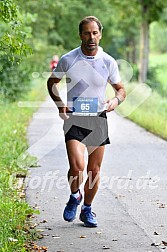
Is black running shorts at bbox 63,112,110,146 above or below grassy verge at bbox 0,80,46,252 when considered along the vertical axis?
above

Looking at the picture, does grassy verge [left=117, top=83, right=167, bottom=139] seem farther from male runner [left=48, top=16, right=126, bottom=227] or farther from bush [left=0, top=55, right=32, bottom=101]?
male runner [left=48, top=16, right=126, bottom=227]

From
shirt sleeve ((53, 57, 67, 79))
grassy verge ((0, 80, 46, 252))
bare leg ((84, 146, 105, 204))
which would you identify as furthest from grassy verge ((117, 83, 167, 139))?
shirt sleeve ((53, 57, 67, 79))

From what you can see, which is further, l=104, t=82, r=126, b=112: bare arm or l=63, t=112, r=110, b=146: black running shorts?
l=63, t=112, r=110, b=146: black running shorts

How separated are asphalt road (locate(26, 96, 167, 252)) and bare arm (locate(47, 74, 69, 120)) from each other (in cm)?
122

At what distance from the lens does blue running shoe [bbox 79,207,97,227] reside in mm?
7637

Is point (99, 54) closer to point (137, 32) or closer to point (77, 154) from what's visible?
point (77, 154)

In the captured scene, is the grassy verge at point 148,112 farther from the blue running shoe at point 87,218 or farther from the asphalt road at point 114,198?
the blue running shoe at point 87,218

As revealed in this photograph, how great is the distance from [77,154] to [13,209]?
3.50ft

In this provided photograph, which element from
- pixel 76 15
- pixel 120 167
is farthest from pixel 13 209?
pixel 76 15

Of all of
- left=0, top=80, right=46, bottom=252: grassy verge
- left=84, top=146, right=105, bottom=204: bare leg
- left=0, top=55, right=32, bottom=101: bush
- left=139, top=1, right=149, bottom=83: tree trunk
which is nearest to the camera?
left=0, top=80, right=46, bottom=252: grassy verge

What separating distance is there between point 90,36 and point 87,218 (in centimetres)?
193

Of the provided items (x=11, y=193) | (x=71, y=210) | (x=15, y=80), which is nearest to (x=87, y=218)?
(x=71, y=210)

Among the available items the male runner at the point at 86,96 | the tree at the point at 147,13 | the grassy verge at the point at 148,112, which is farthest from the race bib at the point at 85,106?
Answer: the tree at the point at 147,13

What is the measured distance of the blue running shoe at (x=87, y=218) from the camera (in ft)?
25.1
